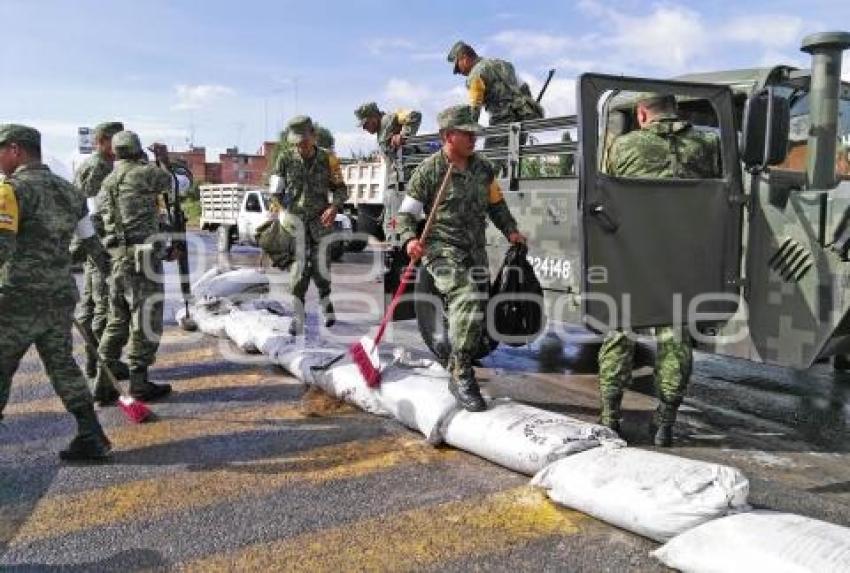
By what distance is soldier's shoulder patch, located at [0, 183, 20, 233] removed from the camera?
3.64 meters

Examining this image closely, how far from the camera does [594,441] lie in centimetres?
368

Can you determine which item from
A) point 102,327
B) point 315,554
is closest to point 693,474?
point 315,554

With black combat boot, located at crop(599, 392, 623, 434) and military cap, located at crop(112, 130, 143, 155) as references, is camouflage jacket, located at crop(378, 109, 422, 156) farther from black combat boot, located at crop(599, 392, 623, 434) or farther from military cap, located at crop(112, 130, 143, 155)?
black combat boot, located at crop(599, 392, 623, 434)

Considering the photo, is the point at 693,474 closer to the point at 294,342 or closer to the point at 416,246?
the point at 416,246

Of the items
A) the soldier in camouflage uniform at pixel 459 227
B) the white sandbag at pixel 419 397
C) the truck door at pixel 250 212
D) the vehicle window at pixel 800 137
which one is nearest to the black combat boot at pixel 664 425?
the soldier in camouflage uniform at pixel 459 227

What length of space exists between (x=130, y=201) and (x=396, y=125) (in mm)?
3834

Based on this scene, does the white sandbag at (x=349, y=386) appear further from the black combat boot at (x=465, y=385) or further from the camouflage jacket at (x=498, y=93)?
the camouflage jacket at (x=498, y=93)

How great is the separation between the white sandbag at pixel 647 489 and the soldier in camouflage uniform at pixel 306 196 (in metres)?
3.65

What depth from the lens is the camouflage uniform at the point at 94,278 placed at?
5543 mm

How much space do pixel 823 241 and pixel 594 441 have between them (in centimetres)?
175

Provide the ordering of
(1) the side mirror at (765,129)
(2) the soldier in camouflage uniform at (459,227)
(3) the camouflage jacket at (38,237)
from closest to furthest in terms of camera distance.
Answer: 1. (3) the camouflage jacket at (38,237)
2. (1) the side mirror at (765,129)
3. (2) the soldier in camouflage uniform at (459,227)

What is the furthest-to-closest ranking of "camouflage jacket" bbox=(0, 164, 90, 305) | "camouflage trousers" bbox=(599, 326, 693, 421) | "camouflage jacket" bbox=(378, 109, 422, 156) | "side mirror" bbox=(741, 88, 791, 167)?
"camouflage jacket" bbox=(378, 109, 422, 156) < "camouflage trousers" bbox=(599, 326, 693, 421) < "side mirror" bbox=(741, 88, 791, 167) < "camouflage jacket" bbox=(0, 164, 90, 305)

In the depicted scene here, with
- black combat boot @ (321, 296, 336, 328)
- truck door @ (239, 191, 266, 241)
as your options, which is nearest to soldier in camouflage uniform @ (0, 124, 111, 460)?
black combat boot @ (321, 296, 336, 328)

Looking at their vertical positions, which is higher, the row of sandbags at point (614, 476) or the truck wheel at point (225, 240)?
the truck wheel at point (225, 240)
